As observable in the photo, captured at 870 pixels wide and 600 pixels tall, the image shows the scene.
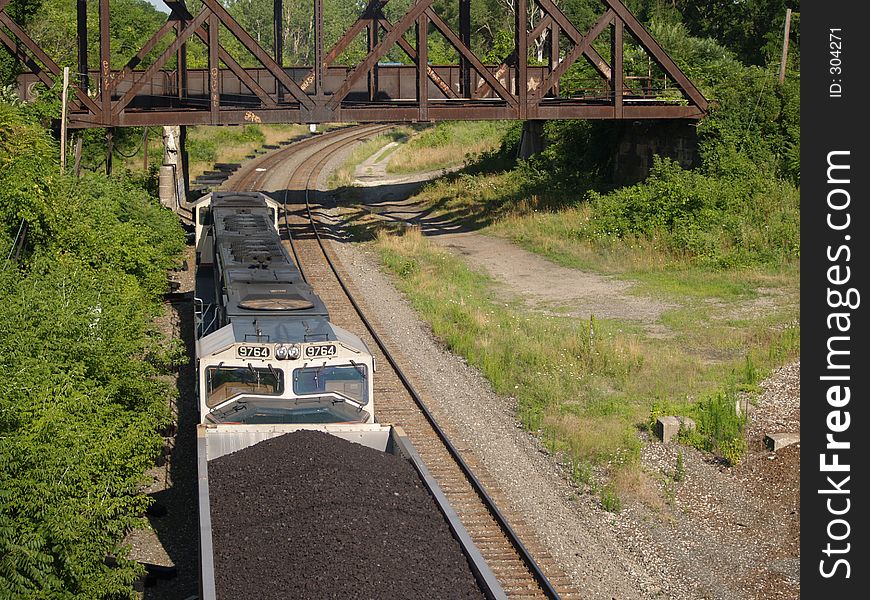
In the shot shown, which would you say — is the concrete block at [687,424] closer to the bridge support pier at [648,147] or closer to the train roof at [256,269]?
the train roof at [256,269]

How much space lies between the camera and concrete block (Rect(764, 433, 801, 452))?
18016 millimetres

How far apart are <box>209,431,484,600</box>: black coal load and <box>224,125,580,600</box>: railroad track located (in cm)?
188

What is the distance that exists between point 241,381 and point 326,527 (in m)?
3.81

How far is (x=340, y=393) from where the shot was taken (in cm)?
1498

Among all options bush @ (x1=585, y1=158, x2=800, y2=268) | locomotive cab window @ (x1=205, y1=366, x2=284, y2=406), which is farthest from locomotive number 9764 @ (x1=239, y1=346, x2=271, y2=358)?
bush @ (x1=585, y1=158, x2=800, y2=268)

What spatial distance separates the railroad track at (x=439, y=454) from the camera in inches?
537

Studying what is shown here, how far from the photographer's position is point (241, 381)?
14.8m

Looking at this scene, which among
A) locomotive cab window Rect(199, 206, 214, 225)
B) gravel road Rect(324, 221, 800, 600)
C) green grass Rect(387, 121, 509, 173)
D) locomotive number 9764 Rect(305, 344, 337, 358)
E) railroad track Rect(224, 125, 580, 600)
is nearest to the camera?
railroad track Rect(224, 125, 580, 600)

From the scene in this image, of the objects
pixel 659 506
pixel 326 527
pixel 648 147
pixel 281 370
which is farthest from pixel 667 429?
pixel 648 147

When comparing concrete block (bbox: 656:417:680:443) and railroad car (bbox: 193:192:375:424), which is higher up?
railroad car (bbox: 193:192:375:424)

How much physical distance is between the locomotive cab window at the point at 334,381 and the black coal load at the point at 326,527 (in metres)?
1.12

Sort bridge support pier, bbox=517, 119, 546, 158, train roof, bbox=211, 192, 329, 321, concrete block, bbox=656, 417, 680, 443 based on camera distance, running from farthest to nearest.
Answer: bridge support pier, bbox=517, 119, 546, 158 → concrete block, bbox=656, 417, 680, 443 → train roof, bbox=211, 192, 329, 321

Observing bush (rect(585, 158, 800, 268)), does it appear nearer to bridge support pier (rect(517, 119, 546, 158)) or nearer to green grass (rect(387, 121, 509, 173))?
bridge support pier (rect(517, 119, 546, 158))

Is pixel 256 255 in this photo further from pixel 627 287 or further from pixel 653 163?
pixel 653 163
